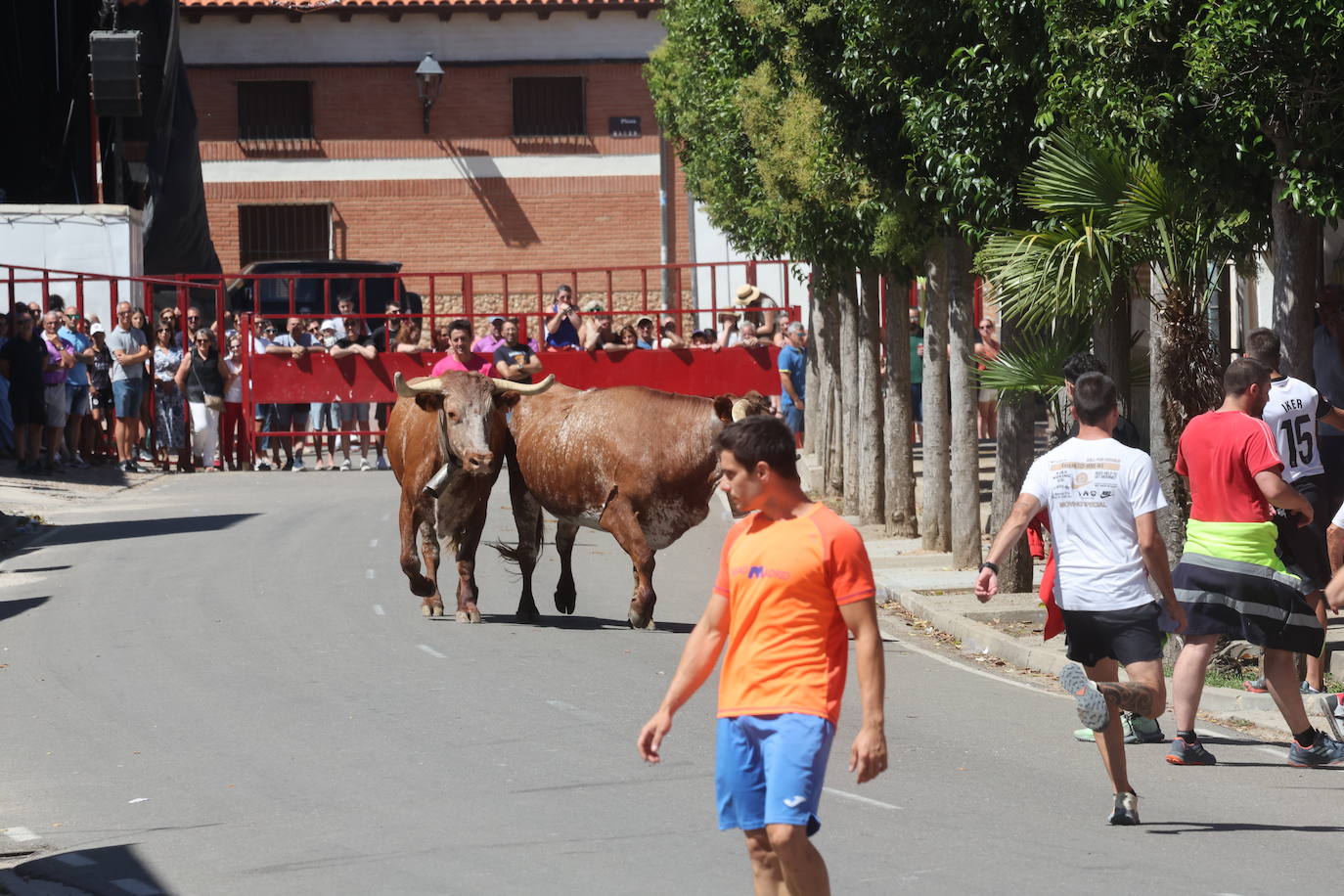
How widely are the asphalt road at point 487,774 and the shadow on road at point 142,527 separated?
155 inches

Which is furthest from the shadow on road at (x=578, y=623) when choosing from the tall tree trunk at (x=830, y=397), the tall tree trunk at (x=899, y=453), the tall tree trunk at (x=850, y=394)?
the tall tree trunk at (x=830, y=397)

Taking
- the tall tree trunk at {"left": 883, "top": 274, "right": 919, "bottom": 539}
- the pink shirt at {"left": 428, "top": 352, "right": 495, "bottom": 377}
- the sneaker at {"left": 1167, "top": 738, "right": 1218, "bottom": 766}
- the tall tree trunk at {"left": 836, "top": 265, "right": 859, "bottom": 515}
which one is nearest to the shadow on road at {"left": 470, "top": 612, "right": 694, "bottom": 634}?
the pink shirt at {"left": 428, "top": 352, "right": 495, "bottom": 377}

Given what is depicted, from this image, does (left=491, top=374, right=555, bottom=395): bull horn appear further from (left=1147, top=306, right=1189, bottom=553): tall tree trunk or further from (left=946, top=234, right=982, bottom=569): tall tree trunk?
(left=1147, top=306, right=1189, bottom=553): tall tree trunk

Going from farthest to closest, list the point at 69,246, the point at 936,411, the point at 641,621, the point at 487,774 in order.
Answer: the point at 69,246, the point at 936,411, the point at 641,621, the point at 487,774

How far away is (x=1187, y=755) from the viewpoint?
959 cm

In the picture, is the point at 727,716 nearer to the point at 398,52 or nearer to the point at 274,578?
the point at 274,578

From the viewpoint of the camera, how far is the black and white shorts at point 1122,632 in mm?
8406

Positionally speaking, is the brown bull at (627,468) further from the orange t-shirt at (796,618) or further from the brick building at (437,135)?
the brick building at (437,135)

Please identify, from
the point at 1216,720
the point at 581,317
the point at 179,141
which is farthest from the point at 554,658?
the point at 179,141

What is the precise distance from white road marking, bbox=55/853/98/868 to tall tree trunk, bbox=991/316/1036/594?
29.2 feet

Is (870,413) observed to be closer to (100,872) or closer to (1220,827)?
(1220,827)

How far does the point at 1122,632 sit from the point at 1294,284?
12.7ft

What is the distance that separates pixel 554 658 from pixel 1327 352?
5248 mm

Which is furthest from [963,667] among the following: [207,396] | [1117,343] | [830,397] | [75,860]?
[207,396]
